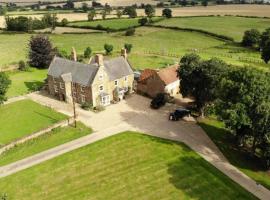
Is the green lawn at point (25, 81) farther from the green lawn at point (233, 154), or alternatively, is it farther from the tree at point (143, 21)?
the tree at point (143, 21)

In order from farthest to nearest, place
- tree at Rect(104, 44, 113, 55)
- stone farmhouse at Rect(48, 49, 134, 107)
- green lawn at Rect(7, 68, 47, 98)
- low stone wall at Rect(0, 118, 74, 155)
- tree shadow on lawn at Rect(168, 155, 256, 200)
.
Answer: tree at Rect(104, 44, 113, 55) → green lawn at Rect(7, 68, 47, 98) → stone farmhouse at Rect(48, 49, 134, 107) → low stone wall at Rect(0, 118, 74, 155) → tree shadow on lawn at Rect(168, 155, 256, 200)

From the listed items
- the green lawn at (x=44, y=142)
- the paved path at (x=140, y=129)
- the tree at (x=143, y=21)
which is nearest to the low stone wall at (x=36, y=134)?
the green lawn at (x=44, y=142)

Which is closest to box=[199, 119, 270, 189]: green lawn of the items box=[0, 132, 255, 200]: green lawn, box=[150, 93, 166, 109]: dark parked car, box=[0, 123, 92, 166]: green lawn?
box=[0, 132, 255, 200]: green lawn

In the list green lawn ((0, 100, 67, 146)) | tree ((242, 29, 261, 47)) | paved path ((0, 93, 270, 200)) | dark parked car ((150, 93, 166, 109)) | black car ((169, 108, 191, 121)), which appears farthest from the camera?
tree ((242, 29, 261, 47))

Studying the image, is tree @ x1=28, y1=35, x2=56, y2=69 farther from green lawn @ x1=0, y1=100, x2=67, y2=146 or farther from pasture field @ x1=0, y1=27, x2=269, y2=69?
green lawn @ x1=0, y1=100, x2=67, y2=146

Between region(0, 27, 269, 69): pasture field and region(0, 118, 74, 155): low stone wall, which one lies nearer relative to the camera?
region(0, 118, 74, 155): low stone wall

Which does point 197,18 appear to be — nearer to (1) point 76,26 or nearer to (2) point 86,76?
(1) point 76,26

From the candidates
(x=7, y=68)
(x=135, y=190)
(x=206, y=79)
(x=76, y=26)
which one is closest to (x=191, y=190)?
(x=135, y=190)

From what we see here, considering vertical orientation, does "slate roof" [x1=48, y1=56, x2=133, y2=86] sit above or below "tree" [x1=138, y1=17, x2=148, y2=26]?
below
